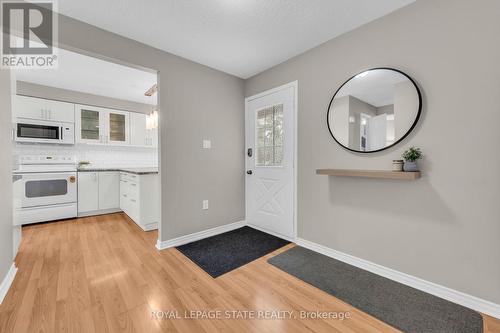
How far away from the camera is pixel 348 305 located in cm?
153

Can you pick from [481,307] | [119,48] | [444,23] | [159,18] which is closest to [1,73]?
[119,48]

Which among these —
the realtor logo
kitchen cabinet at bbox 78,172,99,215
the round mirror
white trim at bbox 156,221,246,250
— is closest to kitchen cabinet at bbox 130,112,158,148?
kitchen cabinet at bbox 78,172,99,215

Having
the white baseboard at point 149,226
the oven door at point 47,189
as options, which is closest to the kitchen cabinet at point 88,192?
the oven door at point 47,189

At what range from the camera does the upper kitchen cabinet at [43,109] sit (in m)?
3.47

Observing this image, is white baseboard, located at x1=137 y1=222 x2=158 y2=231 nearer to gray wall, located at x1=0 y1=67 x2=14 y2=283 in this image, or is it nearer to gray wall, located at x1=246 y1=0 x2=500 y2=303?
gray wall, located at x1=0 y1=67 x2=14 y2=283

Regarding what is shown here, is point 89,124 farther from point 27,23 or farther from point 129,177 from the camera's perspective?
point 27,23

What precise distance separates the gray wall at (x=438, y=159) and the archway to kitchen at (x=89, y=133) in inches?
107

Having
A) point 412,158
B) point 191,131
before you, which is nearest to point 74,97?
point 191,131

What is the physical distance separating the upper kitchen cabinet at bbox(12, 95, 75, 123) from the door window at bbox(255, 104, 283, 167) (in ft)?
12.0

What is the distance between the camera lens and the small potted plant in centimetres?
166

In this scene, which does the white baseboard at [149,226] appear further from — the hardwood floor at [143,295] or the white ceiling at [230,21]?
the white ceiling at [230,21]

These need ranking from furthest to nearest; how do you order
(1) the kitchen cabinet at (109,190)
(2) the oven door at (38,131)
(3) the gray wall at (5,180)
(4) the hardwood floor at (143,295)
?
(1) the kitchen cabinet at (109,190) < (2) the oven door at (38,131) < (3) the gray wall at (5,180) < (4) the hardwood floor at (143,295)

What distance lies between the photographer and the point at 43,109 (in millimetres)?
3641

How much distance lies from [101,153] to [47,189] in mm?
1269
